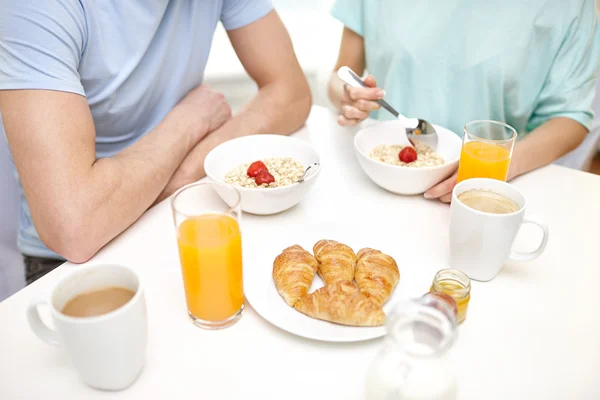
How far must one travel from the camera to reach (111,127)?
1274 millimetres

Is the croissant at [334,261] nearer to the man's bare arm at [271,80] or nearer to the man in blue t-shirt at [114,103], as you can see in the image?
the man in blue t-shirt at [114,103]

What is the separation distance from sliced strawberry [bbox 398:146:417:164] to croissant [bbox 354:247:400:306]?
331 mm

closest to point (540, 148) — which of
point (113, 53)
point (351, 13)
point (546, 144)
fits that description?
point (546, 144)

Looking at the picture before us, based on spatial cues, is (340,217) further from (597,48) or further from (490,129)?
(597,48)

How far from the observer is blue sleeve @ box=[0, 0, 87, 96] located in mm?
912

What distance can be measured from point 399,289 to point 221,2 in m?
0.90

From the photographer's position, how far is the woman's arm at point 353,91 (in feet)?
4.06

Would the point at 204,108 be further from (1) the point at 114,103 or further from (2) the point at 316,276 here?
(2) the point at 316,276

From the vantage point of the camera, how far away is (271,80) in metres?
1.41

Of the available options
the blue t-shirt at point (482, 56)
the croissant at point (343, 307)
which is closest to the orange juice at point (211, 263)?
the croissant at point (343, 307)

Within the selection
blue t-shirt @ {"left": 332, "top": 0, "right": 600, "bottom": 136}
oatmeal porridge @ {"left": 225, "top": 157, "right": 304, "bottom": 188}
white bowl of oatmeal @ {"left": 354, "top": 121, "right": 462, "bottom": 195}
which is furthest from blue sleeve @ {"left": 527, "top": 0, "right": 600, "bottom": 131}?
oatmeal porridge @ {"left": 225, "top": 157, "right": 304, "bottom": 188}

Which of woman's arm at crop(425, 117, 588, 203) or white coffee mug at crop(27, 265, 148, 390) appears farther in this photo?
woman's arm at crop(425, 117, 588, 203)

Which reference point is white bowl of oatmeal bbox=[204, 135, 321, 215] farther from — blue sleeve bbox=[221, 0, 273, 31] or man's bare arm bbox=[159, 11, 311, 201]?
blue sleeve bbox=[221, 0, 273, 31]

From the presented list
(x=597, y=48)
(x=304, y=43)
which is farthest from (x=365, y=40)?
(x=304, y=43)
